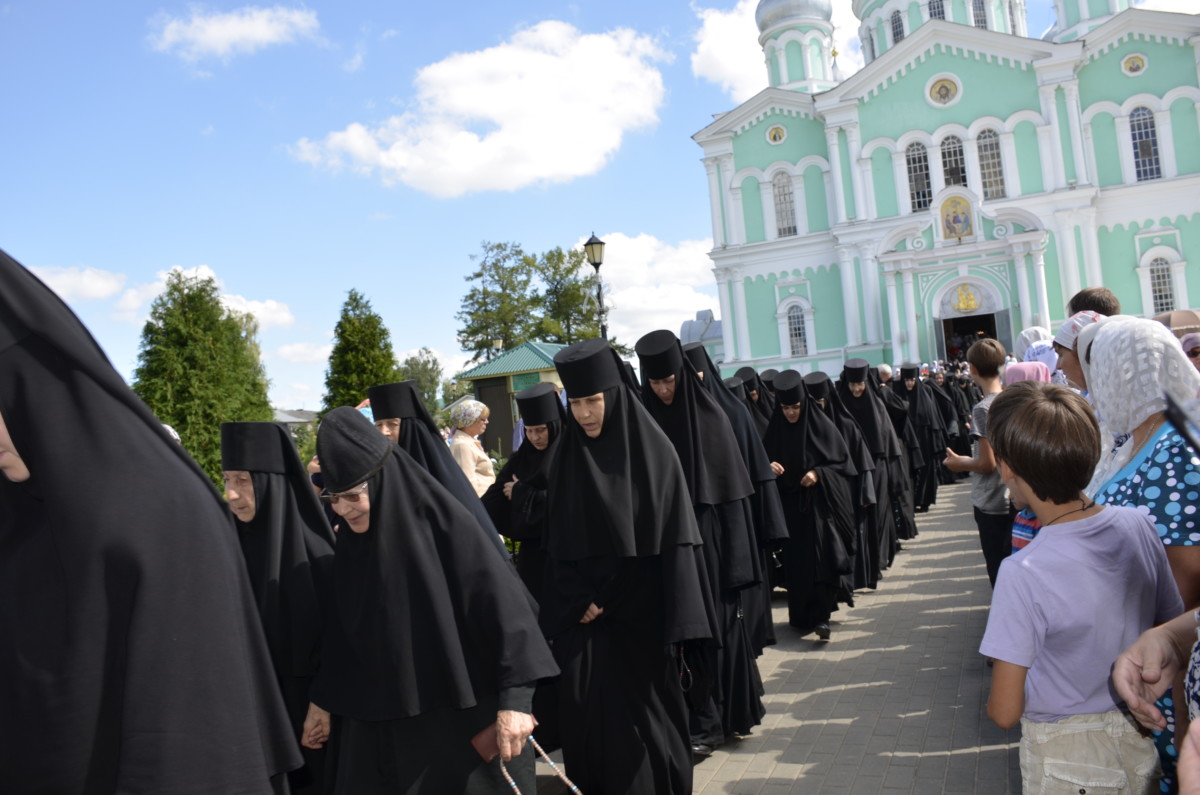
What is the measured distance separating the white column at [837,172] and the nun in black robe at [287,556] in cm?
3577

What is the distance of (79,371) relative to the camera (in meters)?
2.07

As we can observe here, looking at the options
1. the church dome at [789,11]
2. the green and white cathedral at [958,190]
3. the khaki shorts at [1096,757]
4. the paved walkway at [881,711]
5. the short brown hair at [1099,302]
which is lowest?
the paved walkway at [881,711]

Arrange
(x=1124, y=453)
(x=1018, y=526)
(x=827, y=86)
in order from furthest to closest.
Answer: (x=827, y=86) → (x=1018, y=526) → (x=1124, y=453)

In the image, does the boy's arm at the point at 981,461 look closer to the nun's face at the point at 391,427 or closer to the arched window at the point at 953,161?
the nun's face at the point at 391,427

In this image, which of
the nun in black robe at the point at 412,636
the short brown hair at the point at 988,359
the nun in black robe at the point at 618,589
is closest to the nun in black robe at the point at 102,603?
the nun in black robe at the point at 412,636

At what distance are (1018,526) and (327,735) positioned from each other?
10.5ft

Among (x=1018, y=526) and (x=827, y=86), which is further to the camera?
(x=827, y=86)

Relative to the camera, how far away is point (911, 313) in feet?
112

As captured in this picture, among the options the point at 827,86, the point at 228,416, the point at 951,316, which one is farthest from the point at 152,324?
the point at 827,86

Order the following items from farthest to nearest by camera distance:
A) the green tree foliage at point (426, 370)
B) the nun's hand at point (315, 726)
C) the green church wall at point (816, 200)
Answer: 1. the green tree foliage at point (426, 370)
2. the green church wall at point (816, 200)
3. the nun's hand at point (315, 726)

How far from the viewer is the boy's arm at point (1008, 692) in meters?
2.54

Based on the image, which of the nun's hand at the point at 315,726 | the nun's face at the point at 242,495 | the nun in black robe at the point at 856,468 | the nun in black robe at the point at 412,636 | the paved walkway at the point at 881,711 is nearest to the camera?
the nun in black robe at the point at 412,636

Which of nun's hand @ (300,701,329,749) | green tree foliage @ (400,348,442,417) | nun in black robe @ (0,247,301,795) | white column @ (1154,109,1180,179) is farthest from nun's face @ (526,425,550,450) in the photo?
green tree foliage @ (400,348,442,417)

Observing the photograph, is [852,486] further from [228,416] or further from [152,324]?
[152,324]
